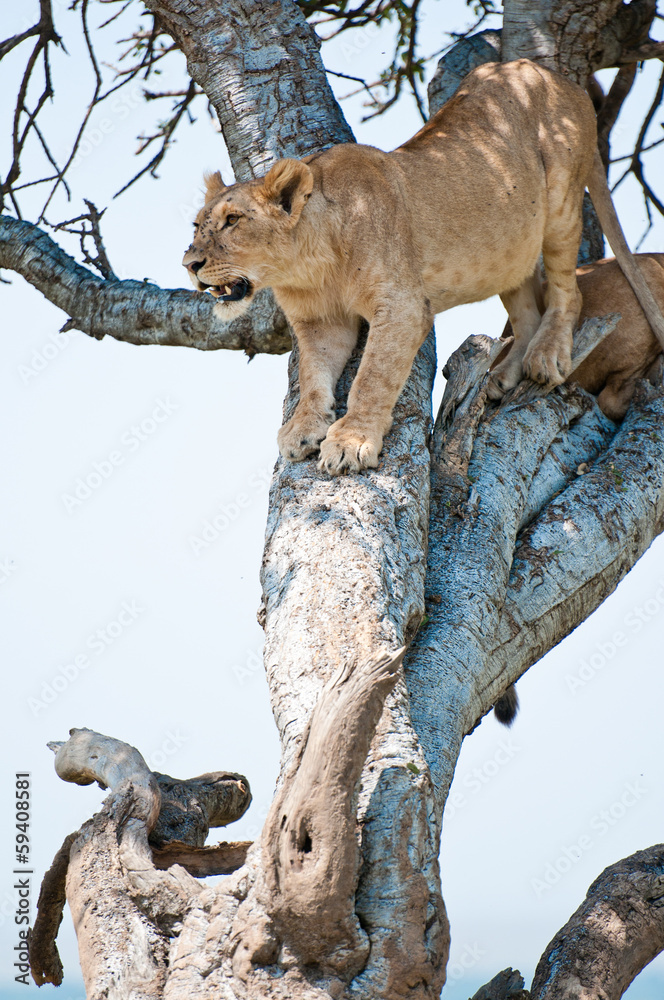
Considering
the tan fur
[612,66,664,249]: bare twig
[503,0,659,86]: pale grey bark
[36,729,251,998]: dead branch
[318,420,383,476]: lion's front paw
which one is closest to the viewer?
[36,729,251,998]: dead branch

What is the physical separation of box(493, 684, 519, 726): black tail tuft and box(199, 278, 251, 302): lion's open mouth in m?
2.61

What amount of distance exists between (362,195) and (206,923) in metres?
3.24

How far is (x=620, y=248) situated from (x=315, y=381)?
2.60 metres

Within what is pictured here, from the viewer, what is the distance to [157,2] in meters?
5.95

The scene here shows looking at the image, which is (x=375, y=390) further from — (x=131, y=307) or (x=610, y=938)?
(x=131, y=307)

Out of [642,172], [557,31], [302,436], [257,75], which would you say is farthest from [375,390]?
[642,172]

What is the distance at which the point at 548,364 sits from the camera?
5.44m

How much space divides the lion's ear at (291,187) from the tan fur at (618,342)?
2180 millimetres

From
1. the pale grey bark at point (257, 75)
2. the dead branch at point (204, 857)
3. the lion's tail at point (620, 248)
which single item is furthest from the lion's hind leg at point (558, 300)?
A: the dead branch at point (204, 857)

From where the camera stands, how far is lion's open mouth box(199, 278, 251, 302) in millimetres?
4516

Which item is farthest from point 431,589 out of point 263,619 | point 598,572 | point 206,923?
point 206,923

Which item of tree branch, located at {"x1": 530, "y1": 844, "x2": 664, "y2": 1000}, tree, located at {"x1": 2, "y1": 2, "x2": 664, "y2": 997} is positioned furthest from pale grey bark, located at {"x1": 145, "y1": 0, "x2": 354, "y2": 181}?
tree branch, located at {"x1": 530, "y1": 844, "x2": 664, "y2": 1000}

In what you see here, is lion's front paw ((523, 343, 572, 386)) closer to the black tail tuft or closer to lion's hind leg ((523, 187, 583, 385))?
lion's hind leg ((523, 187, 583, 385))

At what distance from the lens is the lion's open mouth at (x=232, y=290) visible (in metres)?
4.52
